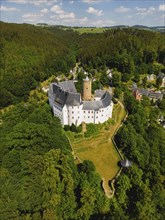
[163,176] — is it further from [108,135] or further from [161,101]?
[161,101]

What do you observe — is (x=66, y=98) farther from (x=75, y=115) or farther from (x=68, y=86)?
(x=68, y=86)

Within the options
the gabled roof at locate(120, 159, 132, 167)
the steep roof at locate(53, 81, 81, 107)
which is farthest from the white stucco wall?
the gabled roof at locate(120, 159, 132, 167)

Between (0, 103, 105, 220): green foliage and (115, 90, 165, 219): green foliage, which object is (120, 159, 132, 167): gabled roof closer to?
(115, 90, 165, 219): green foliage

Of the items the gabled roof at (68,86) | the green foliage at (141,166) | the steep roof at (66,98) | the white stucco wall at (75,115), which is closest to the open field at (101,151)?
the green foliage at (141,166)

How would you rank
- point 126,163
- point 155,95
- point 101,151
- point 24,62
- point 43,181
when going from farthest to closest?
point 24,62, point 155,95, point 101,151, point 126,163, point 43,181

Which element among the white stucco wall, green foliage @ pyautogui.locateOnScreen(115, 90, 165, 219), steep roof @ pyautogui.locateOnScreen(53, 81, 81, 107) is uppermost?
steep roof @ pyautogui.locateOnScreen(53, 81, 81, 107)

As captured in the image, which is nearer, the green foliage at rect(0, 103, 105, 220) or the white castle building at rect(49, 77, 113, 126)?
the green foliage at rect(0, 103, 105, 220)

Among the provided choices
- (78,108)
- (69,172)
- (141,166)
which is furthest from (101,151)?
(69,172)

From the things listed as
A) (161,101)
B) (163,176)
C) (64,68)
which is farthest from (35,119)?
(64,68)
